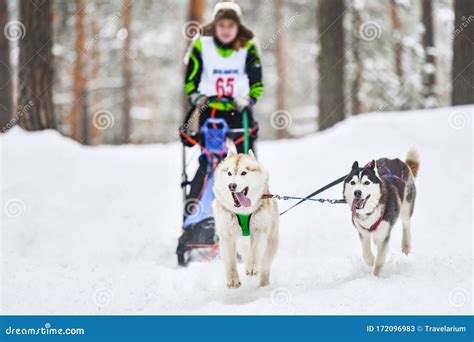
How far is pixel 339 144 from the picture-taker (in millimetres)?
A: 5156

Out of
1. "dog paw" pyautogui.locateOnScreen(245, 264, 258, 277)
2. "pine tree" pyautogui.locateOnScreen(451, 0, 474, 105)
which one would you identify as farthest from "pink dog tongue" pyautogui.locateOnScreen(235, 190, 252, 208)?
"pine tree" pyautogui.locateOnScreen(451, 0, 474, 105)

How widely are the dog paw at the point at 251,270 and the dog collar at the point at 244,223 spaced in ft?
0.73

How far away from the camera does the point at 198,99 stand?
3826 mm

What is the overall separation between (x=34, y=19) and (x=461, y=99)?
4680 millimetres
